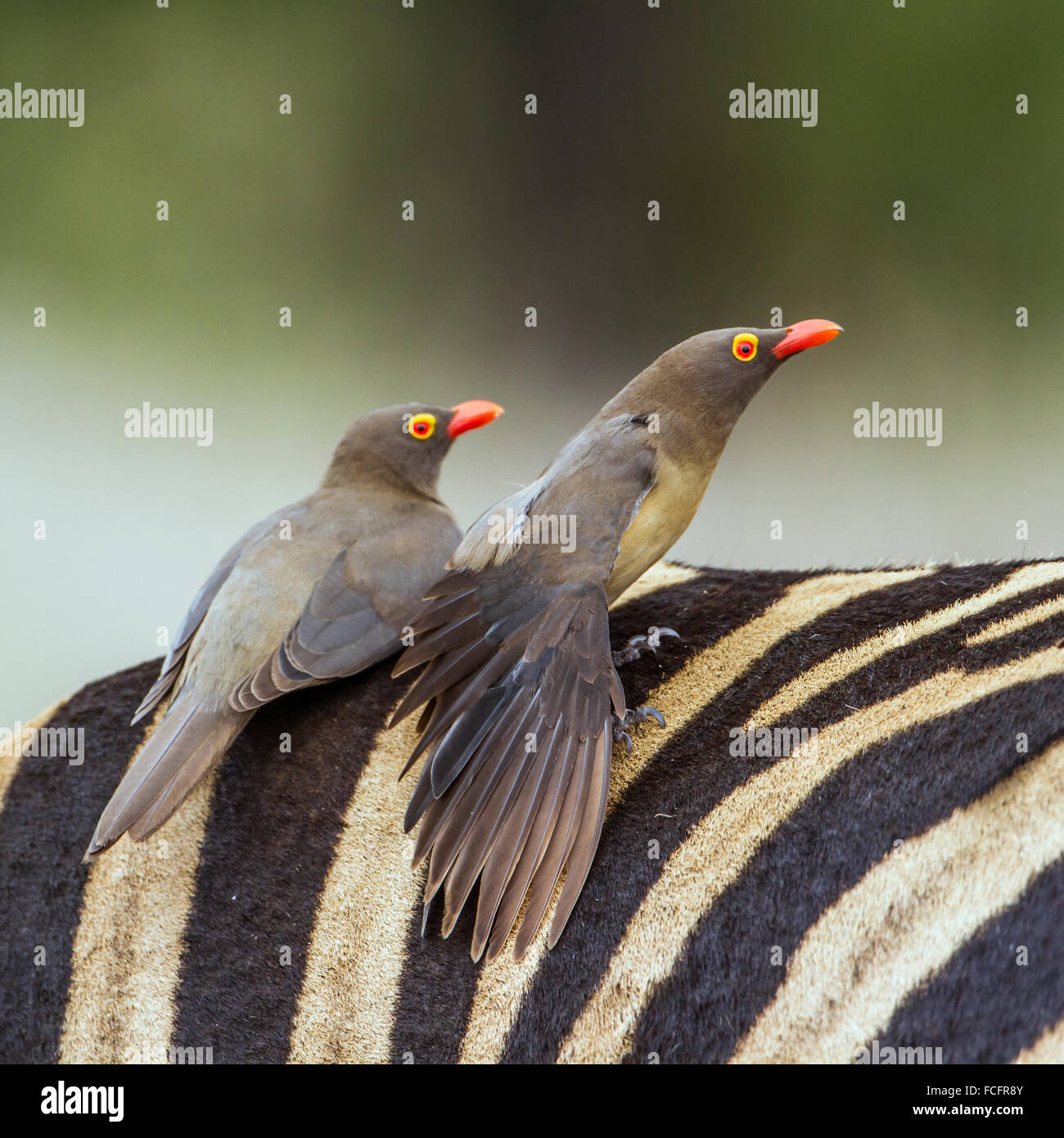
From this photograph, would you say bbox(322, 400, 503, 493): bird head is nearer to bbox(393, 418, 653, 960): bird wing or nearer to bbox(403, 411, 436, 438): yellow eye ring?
bbox(403, 411, 436, 438): yellow eye ring

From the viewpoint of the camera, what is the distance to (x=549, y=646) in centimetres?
79

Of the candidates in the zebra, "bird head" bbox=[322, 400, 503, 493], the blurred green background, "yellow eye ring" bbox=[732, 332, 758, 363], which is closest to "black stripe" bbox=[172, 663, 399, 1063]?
the zebra

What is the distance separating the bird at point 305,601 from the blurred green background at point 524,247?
56 centimetres

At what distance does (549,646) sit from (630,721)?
9 cm

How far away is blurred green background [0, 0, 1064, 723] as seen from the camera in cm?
154

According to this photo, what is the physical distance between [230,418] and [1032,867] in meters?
1.40

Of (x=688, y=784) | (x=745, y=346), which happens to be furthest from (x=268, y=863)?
(x=745, y=346)

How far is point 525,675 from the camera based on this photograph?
0.78m

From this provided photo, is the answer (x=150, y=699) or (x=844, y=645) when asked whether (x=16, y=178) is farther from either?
(x=844, y=645)

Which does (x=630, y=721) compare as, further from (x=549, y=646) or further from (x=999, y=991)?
(x=999, y=991)

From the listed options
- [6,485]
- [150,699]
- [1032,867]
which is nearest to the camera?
[1032,867]

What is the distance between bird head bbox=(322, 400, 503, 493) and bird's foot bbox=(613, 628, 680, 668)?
1.21 feet

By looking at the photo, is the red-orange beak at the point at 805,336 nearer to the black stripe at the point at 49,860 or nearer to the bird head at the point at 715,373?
the bird head at the point at 715,373

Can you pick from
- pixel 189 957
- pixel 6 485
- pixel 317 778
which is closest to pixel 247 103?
pixel 6 485
